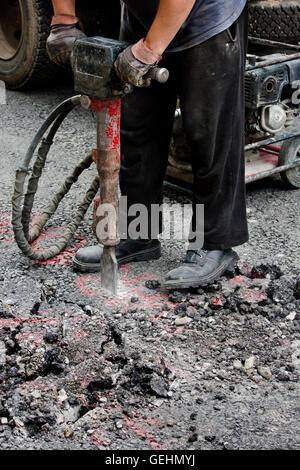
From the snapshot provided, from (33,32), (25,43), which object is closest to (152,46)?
(33,32)

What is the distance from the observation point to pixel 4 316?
2.86 meters

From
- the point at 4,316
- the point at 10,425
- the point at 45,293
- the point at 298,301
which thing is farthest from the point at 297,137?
the point at 10,425

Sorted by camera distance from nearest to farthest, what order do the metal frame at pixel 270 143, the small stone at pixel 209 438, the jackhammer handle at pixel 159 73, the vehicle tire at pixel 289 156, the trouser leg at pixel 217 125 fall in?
the small stone at pixel 209 438
the jackhammer handle at pixel 159 73
the trouser leg at pixel 217 125
the metal frame at pixel 270 143
the vehicle tire at pixel 289 156

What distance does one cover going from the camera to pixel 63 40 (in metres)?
2.78

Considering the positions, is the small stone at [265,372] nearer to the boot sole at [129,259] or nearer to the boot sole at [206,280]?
the boot sole at [206,280]

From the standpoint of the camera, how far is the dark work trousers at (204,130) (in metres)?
2.78

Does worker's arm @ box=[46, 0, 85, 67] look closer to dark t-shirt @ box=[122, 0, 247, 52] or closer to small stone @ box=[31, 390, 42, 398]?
dark t-shirt @ box=[122, 0, 247, 52]

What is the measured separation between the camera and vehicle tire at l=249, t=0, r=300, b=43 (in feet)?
14.8

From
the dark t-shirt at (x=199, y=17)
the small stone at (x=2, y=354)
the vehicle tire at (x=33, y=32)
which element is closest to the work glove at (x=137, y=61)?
the dark t-shirt at (x=199, y=17)

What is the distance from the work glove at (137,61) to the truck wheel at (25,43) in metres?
3.21

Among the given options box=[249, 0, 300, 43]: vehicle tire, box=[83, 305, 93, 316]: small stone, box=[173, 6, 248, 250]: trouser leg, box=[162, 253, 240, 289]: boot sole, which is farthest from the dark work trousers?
box=[249, 0, 300, 43]: vehicle tire

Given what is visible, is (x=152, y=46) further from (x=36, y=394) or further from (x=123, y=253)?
(x=36, y=394)

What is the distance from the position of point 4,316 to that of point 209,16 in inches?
59.1

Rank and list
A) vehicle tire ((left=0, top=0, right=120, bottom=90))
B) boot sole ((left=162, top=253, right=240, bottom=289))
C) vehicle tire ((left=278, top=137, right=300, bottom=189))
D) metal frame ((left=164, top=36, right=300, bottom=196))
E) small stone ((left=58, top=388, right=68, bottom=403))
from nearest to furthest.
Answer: small stone ((left=58, top=388, right=68, bottom=403)) < boot sole ((left=162, top=253, right=240, bottom=289)) < metal frame ((left=164, top=36, right=300, bottom=196)) < vehicle tire ((left=278, top=137, right=300, bottom=189)) < vehicle tire ((left=0, top=0, right=120, bottom=90))
